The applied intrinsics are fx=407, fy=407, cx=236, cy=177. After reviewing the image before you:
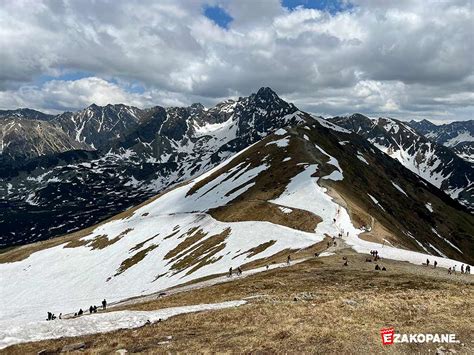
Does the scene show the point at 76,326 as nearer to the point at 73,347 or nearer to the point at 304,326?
the point at 73,347

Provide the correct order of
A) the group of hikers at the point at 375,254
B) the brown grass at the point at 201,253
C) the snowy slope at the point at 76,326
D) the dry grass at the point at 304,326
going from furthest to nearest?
1. the brown grass at the point at 201,253
2. the group of hikers at the point at 375,254
3. the snowy slope at the point at 76,326
4. the dry grass at the point at 304,326

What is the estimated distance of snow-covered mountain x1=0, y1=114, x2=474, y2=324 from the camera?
8381cm

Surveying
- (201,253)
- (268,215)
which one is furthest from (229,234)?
(268,215)

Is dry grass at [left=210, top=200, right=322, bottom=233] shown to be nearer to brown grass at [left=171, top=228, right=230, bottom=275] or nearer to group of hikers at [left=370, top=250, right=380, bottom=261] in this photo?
brown grass at [left=171, top=228, right=230, bottom=275]

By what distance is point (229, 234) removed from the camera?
96.1 metres

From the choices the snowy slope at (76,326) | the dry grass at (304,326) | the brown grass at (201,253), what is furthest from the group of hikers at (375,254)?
the snowy slope at (76,326)

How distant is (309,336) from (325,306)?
24.6 feet

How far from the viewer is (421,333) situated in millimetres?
21141

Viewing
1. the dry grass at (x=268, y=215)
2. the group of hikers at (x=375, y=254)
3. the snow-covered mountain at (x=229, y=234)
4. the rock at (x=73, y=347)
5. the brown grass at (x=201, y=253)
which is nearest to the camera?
the rock at (x=73, y=347)

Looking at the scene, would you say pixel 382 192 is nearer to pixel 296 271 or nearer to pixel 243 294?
pixel 296 271

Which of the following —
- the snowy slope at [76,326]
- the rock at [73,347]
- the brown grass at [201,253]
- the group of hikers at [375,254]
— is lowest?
the brown grass at [201,253]

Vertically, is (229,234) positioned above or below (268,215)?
below

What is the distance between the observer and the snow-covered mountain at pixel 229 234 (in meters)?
83.8

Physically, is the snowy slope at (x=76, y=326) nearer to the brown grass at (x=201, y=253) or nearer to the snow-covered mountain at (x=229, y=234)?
the snow-covered mountain at (x=229, y=234)
